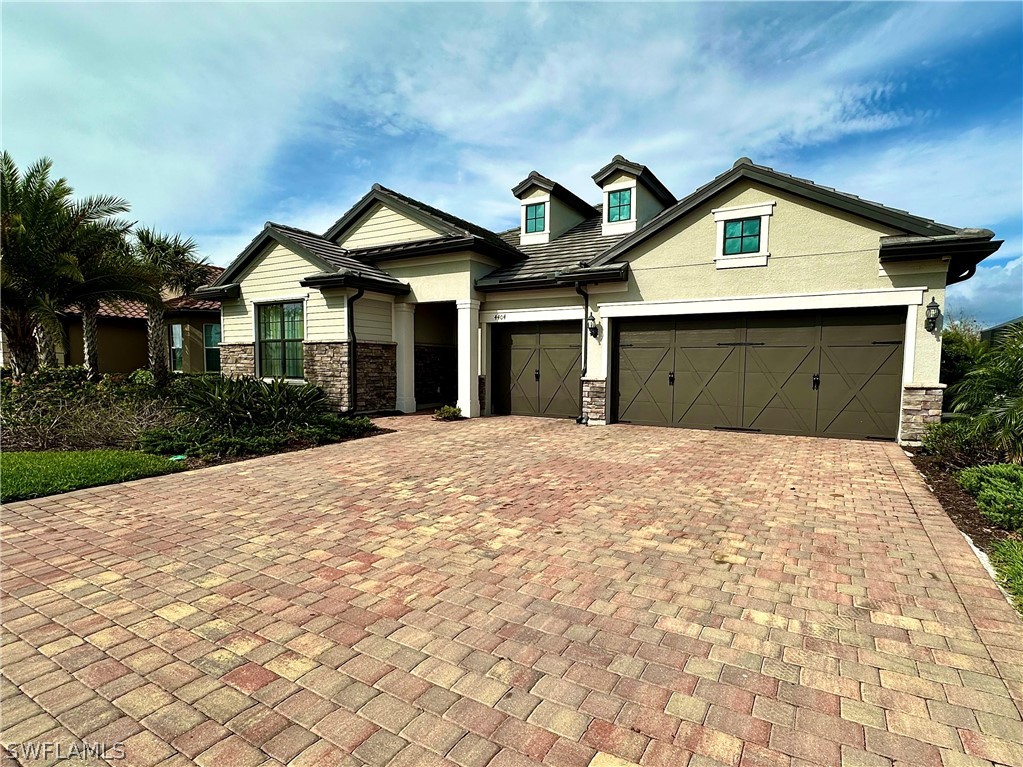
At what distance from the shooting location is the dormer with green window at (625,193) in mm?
13812

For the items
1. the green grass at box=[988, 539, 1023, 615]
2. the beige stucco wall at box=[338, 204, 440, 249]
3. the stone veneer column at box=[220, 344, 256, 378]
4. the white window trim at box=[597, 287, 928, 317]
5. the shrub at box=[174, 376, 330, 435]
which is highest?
the beige stucco wall at box=[338, 204, 440, 249]

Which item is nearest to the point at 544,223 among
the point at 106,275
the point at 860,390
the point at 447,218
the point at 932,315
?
the point at 447,218

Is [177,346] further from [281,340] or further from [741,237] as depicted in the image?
[741,237]

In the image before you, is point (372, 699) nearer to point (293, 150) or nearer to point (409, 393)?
point (409, 393)

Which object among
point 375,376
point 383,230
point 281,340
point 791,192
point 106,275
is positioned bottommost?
point 375,376

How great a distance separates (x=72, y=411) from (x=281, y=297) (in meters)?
6.02

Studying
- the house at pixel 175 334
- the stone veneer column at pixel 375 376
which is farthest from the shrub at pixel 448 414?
the house at pixel 175 334

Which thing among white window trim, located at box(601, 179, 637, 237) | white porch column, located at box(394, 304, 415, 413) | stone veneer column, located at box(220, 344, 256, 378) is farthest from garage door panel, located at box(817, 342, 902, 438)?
stone veneer column, located at box(220, 344, 256, 378)

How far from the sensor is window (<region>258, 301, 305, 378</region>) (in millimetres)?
14617

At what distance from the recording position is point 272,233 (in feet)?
47.0

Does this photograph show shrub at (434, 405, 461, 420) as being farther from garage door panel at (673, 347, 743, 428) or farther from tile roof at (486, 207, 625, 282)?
garage door panel at (673, 347, 743, 428)

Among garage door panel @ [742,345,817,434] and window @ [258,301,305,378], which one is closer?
garage door panel @ [742,345,817,434]

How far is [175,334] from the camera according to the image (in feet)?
69.7

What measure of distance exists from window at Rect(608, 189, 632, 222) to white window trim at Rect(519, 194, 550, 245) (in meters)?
1.96
